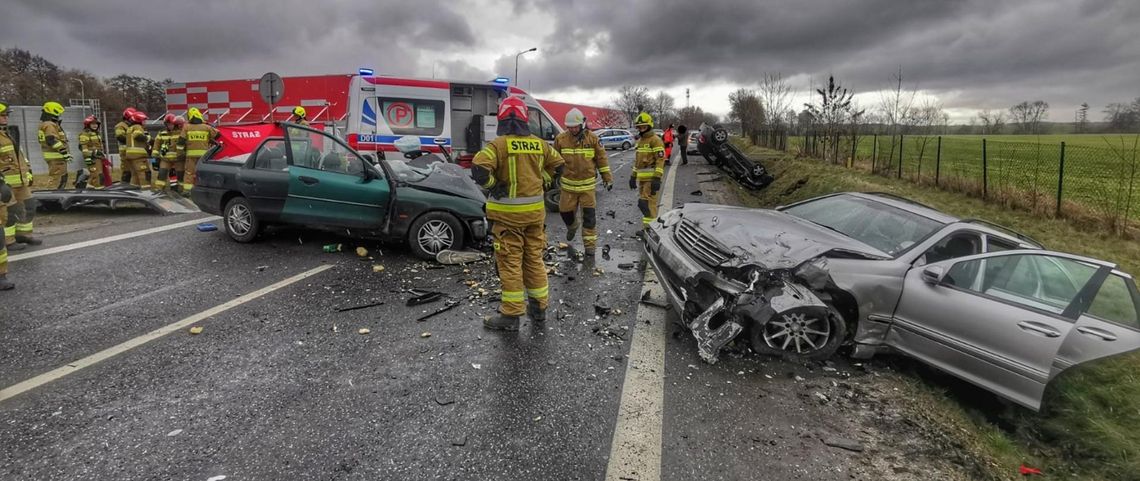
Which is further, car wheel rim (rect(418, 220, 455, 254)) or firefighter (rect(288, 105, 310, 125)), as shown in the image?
firefighter (rect(288, 105, 310, 125))

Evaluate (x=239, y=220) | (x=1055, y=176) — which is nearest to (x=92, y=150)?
(x=239, y=220)

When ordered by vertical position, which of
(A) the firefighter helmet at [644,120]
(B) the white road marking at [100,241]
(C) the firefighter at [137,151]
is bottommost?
(B) the white road marking at [100,241]

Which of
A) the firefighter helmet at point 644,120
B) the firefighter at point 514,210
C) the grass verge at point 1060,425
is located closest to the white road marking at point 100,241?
the firefighter at point 514,210

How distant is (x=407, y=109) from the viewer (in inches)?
377

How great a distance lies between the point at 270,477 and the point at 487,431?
3.16ft

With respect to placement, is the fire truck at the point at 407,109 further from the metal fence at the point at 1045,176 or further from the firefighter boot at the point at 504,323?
the metal fence at the point at 1045,176

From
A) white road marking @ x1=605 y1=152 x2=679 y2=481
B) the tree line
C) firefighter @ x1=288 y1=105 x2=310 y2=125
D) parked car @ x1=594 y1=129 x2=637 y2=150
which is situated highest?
the tree line

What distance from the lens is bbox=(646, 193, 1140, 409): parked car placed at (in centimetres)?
324

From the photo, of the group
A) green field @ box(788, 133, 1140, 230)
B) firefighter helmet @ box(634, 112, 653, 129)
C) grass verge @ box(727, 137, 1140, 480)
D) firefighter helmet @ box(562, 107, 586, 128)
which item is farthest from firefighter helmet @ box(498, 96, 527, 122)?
green field @ box(788, 133, 1140, 230)

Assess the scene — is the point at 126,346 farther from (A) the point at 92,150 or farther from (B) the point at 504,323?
(A) the point at 92,150

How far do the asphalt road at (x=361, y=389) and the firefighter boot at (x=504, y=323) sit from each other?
0.07 m

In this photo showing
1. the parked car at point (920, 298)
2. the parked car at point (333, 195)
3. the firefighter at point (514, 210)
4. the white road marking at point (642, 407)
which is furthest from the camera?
the parked car at point (333, 195)

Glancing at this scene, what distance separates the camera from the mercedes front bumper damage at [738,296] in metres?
3.53

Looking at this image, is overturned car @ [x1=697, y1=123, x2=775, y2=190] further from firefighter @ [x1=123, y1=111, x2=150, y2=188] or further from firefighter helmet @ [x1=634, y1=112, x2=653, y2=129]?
firefighter @ [x1=123, y1=111, x2=150, y2=188]
